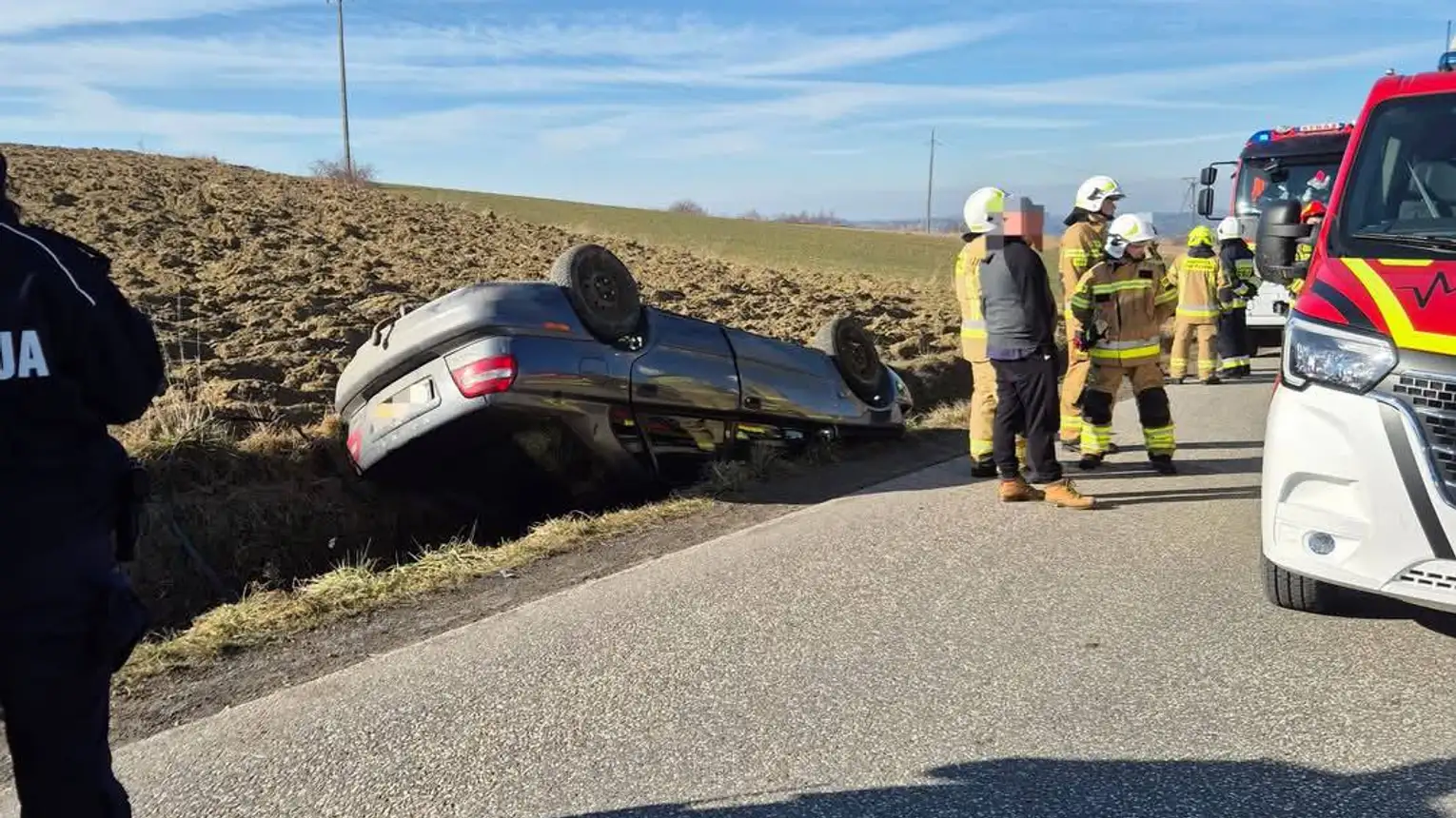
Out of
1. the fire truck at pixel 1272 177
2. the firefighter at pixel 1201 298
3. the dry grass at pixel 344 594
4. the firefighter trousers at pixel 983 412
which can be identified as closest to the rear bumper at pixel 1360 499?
the firefighter trousers at pixel 983 412

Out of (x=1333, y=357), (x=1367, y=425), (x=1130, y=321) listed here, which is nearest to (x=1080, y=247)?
(x=1130, y=321)

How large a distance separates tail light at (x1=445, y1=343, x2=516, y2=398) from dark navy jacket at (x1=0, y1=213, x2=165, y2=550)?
3.25 m

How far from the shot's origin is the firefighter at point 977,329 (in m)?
6.27

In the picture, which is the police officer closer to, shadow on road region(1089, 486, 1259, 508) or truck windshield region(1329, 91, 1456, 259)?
truck windshield region(1329, 91, 1456, 259)

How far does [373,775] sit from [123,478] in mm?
1298

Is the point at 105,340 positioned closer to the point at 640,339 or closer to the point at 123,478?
the point at 123,478

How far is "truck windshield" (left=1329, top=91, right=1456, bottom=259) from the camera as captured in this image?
445 cm

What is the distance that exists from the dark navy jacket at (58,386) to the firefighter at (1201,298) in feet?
36.3

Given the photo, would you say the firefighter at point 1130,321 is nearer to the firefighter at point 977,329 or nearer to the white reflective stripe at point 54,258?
the firefighter at point 977,329

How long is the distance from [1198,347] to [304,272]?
10.3 meters

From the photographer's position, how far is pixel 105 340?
2.13 meters

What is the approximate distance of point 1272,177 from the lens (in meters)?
14.8

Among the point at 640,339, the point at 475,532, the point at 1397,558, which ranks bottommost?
the point at 475,532

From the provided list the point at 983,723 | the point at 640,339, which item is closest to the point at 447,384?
the point at 640,339
